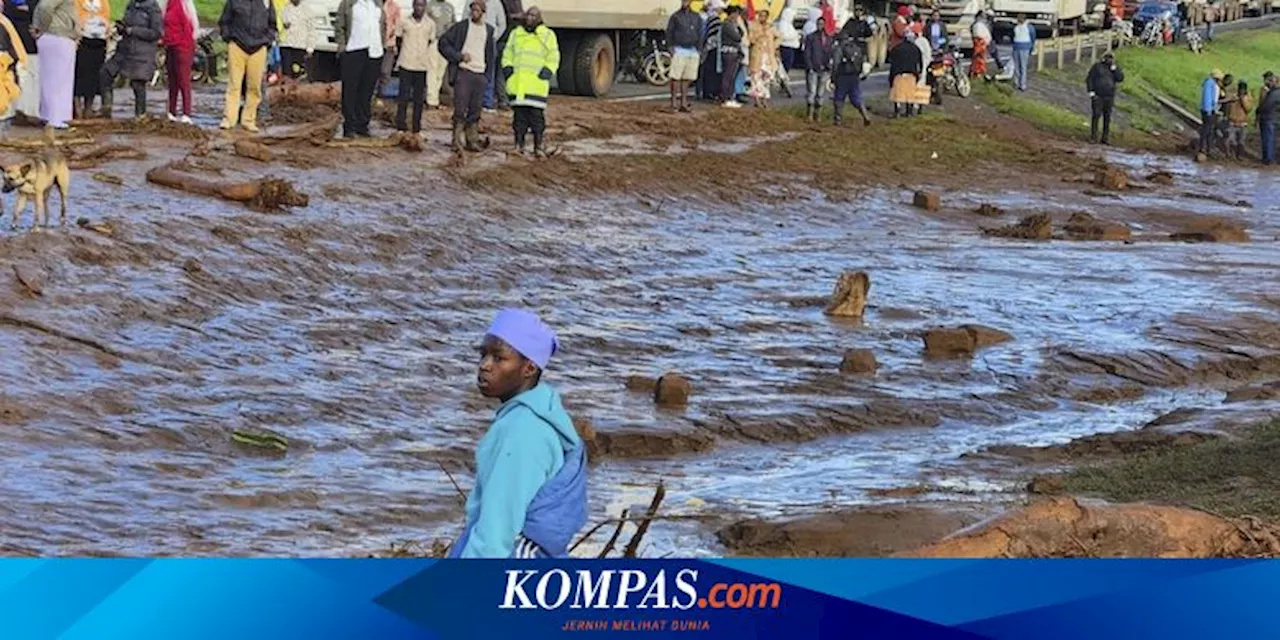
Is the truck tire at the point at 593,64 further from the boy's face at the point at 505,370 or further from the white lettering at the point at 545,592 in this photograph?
the white lettering at the point at 545,592

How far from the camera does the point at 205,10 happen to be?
42.8 m

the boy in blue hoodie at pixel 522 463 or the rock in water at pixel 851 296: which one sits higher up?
the boy in blue hoodie at pixel 522 463

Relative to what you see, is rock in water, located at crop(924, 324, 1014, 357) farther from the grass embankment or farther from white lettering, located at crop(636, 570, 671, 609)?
white lettering, located at crop(636, 570, 671, 609)

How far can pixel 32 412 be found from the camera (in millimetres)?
12695

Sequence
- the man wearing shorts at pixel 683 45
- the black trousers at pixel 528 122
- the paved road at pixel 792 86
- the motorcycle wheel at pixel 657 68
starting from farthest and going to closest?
the motorcycle wheel at pixel 657 68, the paved road at pixel 792 86, the man wearing shorts at pixel 683 45, the black trousers at pixel 528 122

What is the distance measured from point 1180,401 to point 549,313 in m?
4.57

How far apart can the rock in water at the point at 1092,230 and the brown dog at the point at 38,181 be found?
41.0ft

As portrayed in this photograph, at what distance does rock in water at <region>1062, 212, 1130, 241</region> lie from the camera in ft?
85.0

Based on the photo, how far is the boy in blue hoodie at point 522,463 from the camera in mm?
5738

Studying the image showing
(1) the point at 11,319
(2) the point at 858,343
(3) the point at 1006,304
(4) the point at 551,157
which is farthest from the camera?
(4) the point at 551,157

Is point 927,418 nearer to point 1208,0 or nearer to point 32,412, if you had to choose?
point 32,412

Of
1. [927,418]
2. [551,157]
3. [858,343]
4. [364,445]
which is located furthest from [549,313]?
[551,157]

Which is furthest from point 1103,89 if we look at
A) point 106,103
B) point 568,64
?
point 106,103

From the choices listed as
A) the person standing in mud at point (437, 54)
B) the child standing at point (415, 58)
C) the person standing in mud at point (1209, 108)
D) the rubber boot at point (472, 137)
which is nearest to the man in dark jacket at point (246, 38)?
the child standing at point (415, 58)
